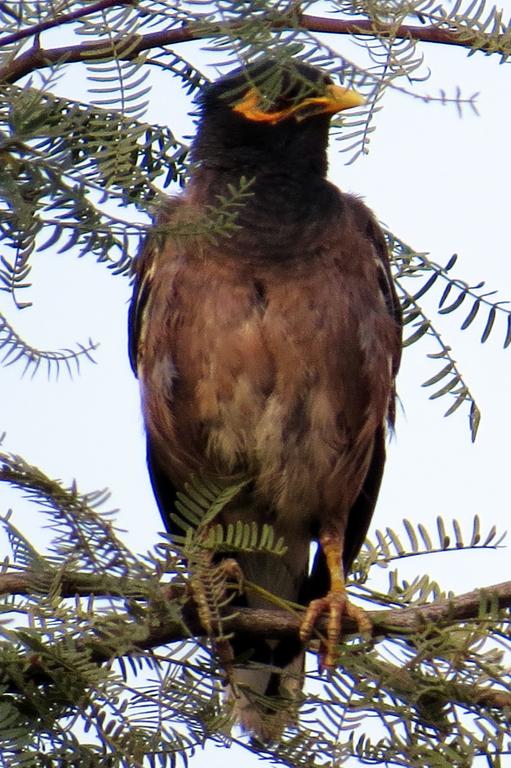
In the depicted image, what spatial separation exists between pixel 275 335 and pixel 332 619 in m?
0.85

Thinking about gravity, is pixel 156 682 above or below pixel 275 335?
below

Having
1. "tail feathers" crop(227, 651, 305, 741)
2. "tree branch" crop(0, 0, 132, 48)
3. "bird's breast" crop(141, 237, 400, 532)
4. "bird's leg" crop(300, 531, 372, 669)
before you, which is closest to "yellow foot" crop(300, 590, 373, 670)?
"bird's leg" crop(300, 531, 372, 669)

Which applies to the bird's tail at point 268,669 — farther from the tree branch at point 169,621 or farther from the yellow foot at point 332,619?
the tree branch at point 169,621

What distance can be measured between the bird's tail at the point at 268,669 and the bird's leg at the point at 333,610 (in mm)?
93

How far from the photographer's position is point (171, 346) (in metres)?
3.65

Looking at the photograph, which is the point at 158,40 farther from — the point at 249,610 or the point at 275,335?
the point at 249,610

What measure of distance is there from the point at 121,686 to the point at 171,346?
1489 mm

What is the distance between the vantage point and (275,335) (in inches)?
139

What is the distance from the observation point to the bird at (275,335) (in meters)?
3.56

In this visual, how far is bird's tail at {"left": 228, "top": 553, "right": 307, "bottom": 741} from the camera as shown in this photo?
8.30 feet

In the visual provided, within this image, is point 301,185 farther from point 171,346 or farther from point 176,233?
point 176,233

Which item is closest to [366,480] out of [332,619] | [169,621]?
[332,619]

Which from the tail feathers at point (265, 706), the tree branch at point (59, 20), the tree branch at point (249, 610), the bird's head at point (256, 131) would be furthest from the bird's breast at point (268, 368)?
the tree branch at point (59, 20)

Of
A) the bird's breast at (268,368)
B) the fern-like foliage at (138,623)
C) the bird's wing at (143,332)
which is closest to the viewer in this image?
the fern-like foliage at (138,623)
